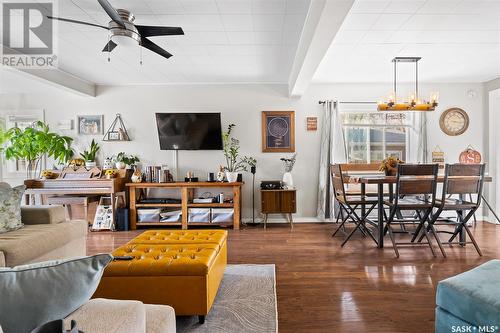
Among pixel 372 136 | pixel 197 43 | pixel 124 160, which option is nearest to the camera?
pixel 197 43

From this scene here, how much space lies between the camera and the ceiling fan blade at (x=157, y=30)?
2.39 m

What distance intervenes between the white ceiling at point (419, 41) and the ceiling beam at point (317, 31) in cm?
36

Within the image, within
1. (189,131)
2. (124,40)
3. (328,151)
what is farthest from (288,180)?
(124,40)

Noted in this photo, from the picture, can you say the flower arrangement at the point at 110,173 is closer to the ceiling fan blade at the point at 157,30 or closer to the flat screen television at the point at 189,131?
the flat screen television at the point at 189,131

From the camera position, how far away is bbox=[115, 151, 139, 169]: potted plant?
496 centimetres

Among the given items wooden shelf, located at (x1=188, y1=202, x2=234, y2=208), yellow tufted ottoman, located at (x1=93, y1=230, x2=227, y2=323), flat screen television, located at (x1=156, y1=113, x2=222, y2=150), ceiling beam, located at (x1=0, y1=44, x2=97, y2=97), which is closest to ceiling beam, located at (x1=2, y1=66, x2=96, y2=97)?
ceiling beam, located at (x1=0, y1=44, x2=97, y2=97)

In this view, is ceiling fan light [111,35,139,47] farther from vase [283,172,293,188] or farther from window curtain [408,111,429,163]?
window curtain [408,111,429,163]

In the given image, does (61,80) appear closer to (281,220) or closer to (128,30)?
(128,30)

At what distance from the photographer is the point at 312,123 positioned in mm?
5160

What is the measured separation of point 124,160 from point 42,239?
109 inches

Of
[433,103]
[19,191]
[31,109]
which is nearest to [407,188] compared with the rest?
[433,103]

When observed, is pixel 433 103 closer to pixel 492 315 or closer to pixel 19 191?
pixel 492 315

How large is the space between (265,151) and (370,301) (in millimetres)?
3264

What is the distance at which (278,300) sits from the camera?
2.25 meters
